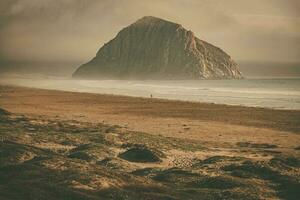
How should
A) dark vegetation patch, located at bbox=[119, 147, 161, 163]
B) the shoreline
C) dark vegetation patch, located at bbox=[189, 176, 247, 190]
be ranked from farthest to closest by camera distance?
the shoreline → dark vegetation patch, located at bbox=[119, 147, 161, 163] → dark vegetation patch, located at bbox=[189, 176, 247, 190]

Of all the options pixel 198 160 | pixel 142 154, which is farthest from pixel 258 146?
pixel 142 154

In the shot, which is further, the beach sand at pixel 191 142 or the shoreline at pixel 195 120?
the shoreline at pixel 195 120

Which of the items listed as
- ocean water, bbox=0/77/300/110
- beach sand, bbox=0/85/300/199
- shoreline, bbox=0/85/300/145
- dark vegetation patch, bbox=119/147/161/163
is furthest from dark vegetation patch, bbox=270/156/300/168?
ocean water, bbox=0/77/300/110

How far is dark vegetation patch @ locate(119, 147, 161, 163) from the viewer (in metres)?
19.2

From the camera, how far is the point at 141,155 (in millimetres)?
19375

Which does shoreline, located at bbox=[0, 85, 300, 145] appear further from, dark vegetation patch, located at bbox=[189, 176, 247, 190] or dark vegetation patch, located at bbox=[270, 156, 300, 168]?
dark vegetation patch, located at bbox=[189, 176, 247, 190]

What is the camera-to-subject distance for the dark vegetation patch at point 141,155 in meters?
19.2

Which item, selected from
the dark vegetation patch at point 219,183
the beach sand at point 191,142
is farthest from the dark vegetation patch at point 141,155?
the dark vegetation patch at point 219,183

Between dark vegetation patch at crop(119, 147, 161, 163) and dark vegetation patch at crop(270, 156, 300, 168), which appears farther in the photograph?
dark vegetation patch at crop(119, 147, 161, 163)

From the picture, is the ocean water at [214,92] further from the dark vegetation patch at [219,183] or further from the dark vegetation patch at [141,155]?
the dark vegetation patch at [219,183]

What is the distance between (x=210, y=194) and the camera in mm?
13664

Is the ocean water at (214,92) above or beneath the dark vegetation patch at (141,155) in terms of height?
above

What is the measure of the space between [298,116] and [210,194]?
2996 cm

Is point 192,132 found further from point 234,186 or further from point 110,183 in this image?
point 110,183
